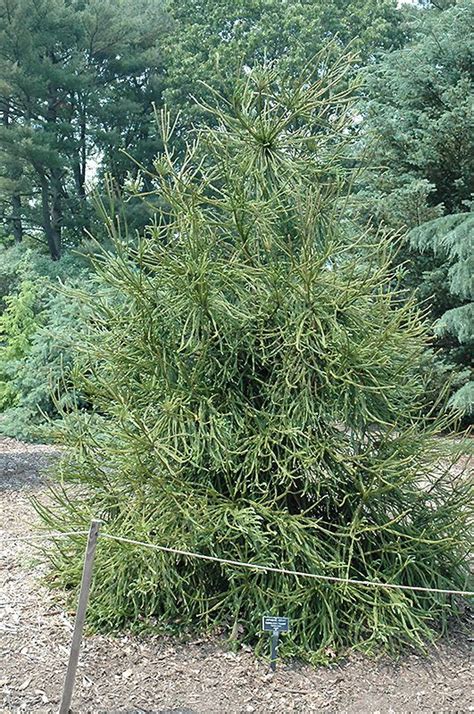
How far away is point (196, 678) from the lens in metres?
3.42

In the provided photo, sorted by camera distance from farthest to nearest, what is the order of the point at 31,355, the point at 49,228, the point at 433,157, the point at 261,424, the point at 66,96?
the point at 49,228 → the point at 66,96 → the point at 433,157 → the point at 31,355 → the point at 261,424

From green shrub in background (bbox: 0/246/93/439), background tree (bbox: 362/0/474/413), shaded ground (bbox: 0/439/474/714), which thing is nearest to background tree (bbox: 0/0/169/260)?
green shrub in background (bbox: 0/246/93/439)

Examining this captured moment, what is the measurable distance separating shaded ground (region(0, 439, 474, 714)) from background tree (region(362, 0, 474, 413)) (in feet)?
26.5

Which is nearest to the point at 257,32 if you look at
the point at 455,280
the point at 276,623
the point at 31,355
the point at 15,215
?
the point at 15,215

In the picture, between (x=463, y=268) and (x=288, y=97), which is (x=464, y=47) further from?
(x=288, y=97)

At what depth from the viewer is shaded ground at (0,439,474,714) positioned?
323cm

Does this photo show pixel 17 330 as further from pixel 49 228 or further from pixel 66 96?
pixel 66 96

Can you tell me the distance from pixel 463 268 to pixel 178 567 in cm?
803

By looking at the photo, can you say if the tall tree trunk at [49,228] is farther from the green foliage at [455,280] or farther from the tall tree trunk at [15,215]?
the green foliage at [455,280]

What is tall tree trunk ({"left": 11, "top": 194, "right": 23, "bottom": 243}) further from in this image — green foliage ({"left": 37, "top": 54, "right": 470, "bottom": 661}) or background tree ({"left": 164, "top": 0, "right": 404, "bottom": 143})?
green foliage ({"left": 37, "top": 54, "right": 470, "bottom": 661})

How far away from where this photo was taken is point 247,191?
413 cm

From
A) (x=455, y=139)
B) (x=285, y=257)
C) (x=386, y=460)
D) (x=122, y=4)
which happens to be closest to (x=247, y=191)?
(x=285, y=257)

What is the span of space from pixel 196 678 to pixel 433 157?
1076 centimetres

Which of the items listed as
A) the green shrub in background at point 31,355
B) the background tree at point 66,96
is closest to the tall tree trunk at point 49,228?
the background tree at point 66,96
